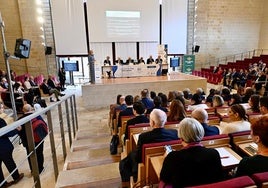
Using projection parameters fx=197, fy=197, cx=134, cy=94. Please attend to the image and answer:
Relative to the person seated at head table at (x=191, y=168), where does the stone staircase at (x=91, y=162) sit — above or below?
below

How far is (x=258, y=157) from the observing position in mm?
1251

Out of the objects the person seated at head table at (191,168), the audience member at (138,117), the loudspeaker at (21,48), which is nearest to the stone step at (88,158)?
the audience member at (138,117)

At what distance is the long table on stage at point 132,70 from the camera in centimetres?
847

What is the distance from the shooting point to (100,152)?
3410 millimetres

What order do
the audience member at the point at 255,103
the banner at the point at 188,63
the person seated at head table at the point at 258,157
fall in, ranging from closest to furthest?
the person seated at head table at the point at 258,157
the audience member at the point at 255,103
the banner at the point at 188,63

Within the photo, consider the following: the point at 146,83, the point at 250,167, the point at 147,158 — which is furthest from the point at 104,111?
the point at 250,167

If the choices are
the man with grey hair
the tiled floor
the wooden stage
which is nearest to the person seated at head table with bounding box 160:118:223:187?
the man with grey hair

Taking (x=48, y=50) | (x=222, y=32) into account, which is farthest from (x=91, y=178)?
(x=222, y=32)

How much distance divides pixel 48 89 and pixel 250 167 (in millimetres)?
7894

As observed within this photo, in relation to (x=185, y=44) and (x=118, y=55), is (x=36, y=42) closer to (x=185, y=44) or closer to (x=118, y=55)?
(x=118, y=55)

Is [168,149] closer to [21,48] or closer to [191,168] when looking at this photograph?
[191,168]

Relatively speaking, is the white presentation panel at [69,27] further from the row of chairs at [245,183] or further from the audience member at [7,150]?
the row of chairs at [245,183]

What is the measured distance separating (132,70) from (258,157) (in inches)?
295

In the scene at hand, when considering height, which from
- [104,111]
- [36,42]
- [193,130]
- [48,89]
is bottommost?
[104,111]
